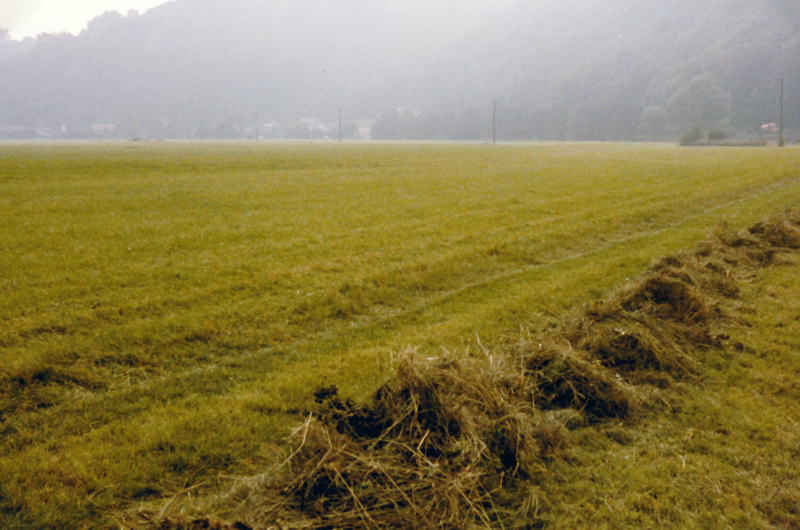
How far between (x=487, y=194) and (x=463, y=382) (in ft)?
65.0

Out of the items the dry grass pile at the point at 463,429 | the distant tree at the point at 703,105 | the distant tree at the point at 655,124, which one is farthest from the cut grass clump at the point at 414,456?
the distant tree at the point at 703,105

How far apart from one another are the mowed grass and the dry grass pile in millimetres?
870

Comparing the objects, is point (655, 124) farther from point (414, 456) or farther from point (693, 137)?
point (414, 456)

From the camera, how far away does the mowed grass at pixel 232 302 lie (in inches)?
211

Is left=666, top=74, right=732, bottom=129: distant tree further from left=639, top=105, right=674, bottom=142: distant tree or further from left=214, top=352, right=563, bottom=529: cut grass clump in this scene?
left=214, top=352, right=563, bottom=529: cut grass clump

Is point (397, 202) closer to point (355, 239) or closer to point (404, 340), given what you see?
point (355, 239)

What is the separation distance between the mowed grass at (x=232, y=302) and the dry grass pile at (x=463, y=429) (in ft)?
2.85

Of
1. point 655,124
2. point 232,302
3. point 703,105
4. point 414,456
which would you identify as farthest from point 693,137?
point 414,456

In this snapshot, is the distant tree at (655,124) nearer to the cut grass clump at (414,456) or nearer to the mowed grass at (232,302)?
the mowed grass at (232,302)

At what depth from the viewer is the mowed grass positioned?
5363 mm

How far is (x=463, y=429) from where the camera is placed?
501 cm

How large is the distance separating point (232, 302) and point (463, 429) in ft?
20.1

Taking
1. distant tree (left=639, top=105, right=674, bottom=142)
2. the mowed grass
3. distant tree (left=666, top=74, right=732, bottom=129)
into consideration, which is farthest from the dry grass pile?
distant tree (left=666, top=74, right=732, bottom=129)

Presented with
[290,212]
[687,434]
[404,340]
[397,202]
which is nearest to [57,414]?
[404,340]
